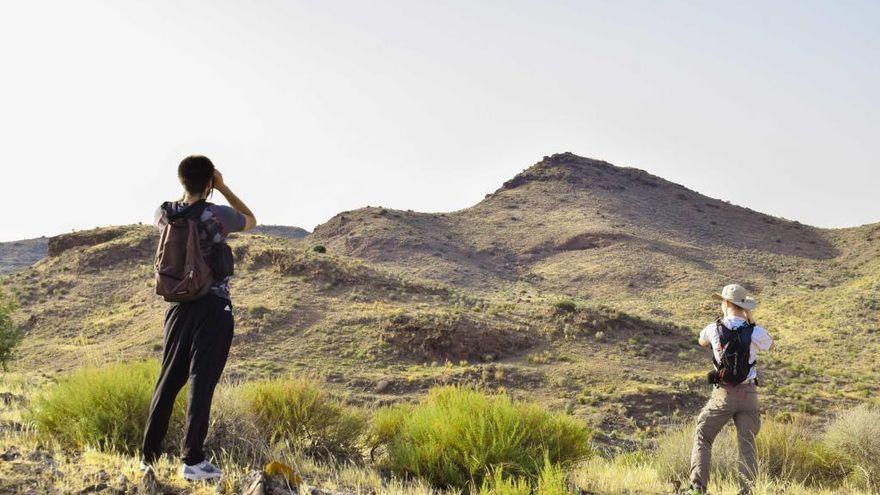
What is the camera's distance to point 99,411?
5.95 meters

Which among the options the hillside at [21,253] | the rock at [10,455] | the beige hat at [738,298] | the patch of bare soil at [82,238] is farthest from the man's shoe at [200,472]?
the hillside at [21,253]

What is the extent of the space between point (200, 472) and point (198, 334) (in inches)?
36.0

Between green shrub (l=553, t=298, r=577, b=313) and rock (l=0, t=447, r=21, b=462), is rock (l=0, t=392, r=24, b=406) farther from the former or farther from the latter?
green shrub (l=553, t=298, r=577, b=313)

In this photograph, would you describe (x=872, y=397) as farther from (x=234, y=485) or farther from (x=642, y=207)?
(x=642, y=207)

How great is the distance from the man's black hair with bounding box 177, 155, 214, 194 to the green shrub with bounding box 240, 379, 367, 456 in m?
2.86

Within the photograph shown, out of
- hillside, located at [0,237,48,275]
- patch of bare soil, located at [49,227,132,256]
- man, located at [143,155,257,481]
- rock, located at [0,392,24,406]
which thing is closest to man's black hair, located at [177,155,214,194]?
man, located at [143,155,257,481]

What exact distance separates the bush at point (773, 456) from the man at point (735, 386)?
4.46 feet

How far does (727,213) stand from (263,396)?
86.2m

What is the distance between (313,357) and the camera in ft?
85.0

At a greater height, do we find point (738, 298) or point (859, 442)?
point (738, 298)

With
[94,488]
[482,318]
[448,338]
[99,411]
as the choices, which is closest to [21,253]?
[482,318]

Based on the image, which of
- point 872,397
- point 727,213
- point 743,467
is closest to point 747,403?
point 743,467

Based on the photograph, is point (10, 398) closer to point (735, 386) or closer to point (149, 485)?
point (149, 485)

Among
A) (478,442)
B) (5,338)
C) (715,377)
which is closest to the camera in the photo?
(478,442)
